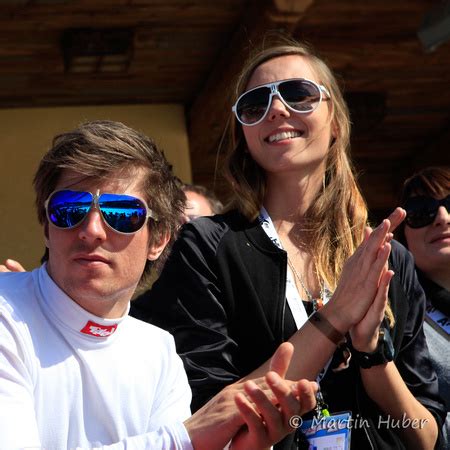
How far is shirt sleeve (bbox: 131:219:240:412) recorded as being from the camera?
290 centimetres

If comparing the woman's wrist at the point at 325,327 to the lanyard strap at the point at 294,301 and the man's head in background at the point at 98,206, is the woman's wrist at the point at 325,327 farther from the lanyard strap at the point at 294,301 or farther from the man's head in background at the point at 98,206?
the man's head in background at the point at 98,206

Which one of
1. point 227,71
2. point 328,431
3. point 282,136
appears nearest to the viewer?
point 328,431

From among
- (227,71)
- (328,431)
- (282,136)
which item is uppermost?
(227,71)

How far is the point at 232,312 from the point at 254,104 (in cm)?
70

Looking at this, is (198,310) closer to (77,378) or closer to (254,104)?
(77,378)

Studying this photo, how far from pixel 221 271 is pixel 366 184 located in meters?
6.69

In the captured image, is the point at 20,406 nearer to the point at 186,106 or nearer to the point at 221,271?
the point at 221,271

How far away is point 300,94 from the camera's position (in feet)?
10.7

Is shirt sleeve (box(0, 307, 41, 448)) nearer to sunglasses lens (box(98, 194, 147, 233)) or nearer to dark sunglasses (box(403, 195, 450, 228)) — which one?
sunglasses lens (box(98, 194, 147, 233))

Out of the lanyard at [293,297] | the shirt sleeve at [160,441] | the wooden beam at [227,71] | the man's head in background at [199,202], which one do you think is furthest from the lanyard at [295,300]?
the man's head in background at [199,202]

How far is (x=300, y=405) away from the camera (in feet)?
7.43

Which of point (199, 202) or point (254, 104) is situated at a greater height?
point (199, 202)

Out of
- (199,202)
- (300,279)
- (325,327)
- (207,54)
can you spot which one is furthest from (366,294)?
(207,54)

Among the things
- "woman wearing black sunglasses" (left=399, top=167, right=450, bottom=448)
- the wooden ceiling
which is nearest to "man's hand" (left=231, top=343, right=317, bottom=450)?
"woman wearing black sunglasses" (left=399, top=167, right=450, bottom=448)
